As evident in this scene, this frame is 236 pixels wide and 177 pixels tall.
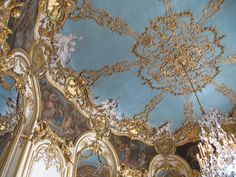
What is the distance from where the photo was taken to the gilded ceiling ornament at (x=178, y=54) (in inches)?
342

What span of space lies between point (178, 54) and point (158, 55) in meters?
0.70

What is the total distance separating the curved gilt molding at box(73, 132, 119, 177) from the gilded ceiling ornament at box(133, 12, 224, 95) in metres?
2.83

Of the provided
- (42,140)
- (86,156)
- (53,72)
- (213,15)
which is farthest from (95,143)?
(213,15)

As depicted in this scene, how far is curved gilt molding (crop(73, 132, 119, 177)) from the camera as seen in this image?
9.37 metres

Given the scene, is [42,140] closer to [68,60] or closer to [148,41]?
[68,60]

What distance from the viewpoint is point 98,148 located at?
9766mm

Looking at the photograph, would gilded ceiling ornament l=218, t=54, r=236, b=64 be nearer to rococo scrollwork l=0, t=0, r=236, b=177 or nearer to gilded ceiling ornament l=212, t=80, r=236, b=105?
rococo scrollwork l=0, t=0, r=236, b=177

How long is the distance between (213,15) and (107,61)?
12.4 feet

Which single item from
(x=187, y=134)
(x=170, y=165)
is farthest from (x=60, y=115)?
(x=187, y=134)

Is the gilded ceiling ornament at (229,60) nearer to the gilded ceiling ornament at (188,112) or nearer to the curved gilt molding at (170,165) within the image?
the gilded ceiling ornament at (188,112)

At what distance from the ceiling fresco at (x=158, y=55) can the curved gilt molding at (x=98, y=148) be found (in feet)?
4.41

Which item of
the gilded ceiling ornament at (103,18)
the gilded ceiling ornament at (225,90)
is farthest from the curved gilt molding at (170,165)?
the gilded ceiling ornament at (103,18)

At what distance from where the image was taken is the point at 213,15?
8.37 metres

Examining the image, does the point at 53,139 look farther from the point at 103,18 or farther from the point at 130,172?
the point at 103,18
